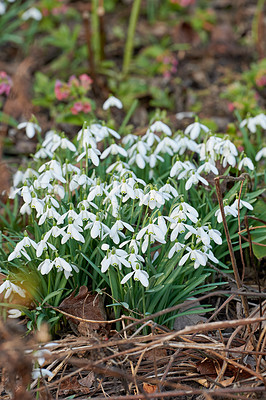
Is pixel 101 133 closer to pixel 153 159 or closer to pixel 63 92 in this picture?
pixel 153 159

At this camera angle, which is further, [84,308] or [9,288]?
[84,308]

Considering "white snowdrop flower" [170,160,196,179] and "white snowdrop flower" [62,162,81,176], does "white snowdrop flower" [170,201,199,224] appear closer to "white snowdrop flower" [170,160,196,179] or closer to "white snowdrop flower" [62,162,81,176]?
"white snowdrop flower" [170,160,196,179]

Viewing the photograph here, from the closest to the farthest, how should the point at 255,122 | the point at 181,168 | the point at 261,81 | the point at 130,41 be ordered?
1. the point at 181,168
2. the point at 255,122
3. the point at 261,81
4. the point at 130,41

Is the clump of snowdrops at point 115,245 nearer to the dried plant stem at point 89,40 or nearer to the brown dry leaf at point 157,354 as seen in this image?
the brown dry leaf at point 157,354

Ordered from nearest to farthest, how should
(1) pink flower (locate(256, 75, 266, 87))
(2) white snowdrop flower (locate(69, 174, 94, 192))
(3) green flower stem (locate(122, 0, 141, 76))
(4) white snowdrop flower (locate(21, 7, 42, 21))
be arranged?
1. (2) white snowdrop flower (locate(69, 174, 94, 192))
2. (1) pink flower (locate(256, 75, 266, 87))
3. (4) white snowdrop flower (locate(21, 7, 42, 21))
4. (3) green flower stem (locate(122, 0, 141, 76))

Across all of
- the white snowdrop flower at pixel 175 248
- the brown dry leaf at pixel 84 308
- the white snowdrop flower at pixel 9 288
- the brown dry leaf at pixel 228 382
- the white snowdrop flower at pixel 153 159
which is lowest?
the brown dry leaf at pixel 228 382

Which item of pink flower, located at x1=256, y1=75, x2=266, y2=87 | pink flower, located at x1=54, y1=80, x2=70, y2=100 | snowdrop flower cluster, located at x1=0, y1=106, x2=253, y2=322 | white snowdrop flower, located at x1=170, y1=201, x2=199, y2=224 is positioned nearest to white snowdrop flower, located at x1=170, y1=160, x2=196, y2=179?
snowdrop flower cluster, located at x1=0, y1=106, x2=253, y2=322

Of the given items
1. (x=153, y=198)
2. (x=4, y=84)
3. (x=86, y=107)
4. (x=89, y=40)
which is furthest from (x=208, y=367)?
(x=89, y=40)

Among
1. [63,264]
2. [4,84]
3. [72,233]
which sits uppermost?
[4,84]

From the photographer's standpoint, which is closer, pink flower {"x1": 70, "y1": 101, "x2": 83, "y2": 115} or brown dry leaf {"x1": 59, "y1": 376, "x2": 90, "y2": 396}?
brown dry leaf {"x1": 59, "y1": 376, "x2": 90, "y2": 396}

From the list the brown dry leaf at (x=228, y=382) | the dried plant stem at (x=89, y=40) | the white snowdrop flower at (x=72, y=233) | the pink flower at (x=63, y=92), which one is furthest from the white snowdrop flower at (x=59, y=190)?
the dried plant stem at (x=89, y=40)
